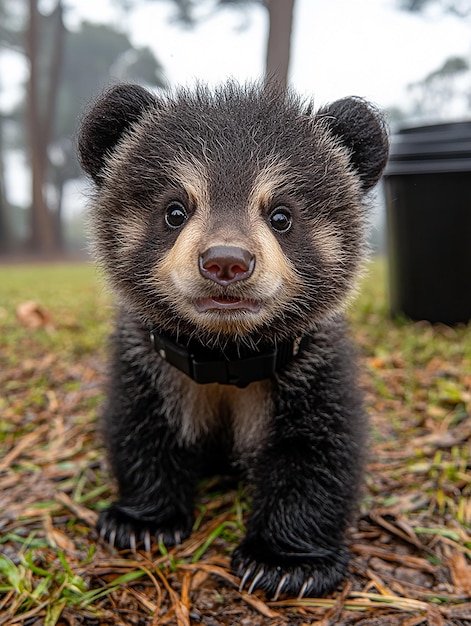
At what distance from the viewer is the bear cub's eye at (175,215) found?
1.85 meters

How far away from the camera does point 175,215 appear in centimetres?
186

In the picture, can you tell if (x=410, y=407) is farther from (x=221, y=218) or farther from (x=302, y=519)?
(x=221, y=218)

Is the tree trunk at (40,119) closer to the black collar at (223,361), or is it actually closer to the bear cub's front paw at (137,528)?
the black collar at (223,361)

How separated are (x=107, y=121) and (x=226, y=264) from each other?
2.68 ft

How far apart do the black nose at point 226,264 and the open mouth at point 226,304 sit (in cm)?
9

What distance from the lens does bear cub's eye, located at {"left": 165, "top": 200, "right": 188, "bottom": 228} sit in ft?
6.07

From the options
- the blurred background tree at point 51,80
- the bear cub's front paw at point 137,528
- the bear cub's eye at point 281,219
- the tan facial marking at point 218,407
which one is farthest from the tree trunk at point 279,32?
the bear cub's front paw at point 137,528

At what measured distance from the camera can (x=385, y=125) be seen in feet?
6.91

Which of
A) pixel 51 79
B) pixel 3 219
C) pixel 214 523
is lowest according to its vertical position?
pixel 214 523

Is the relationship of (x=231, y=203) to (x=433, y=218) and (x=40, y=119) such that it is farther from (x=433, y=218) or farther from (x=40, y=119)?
(x=40, y=119)

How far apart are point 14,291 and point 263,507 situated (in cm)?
631

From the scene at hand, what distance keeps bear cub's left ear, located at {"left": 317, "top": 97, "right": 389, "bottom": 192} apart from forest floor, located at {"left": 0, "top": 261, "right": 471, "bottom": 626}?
100cm

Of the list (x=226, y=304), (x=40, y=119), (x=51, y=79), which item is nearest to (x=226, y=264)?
(x=226, y=304)

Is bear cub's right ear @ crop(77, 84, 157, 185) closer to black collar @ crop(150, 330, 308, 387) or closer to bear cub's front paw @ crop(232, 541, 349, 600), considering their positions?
black collar @ crop(150, 330, 308, 387)
